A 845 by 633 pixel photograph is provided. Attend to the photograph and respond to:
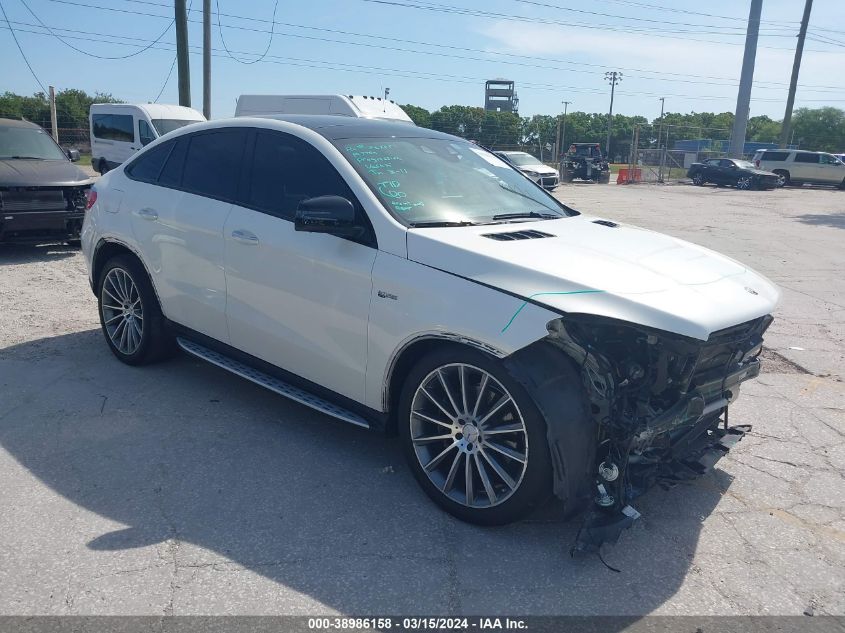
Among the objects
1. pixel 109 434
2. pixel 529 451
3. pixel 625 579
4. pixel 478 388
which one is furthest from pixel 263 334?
pixel 625 579

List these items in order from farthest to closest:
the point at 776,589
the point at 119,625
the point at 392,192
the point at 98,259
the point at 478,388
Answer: the point at 98,259, the point at 392,192, the point at 478,388, the point at 776,589, the point at 119,625

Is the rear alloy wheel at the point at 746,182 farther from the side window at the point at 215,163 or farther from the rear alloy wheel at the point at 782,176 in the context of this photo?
the side window at the point at 215,163

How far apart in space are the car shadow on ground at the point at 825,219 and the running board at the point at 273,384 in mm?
17044

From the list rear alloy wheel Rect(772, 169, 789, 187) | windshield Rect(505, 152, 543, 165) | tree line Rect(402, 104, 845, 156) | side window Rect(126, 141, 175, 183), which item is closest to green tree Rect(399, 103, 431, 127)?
tree line Rect(402, 104, 845, 156)

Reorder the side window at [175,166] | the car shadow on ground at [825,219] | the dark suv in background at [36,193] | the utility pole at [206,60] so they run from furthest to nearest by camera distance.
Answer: the utility pole at [206,60]
the car shadow on ground at [825,219]
the dark suv in background at [36,193]
the side window at [175,166]

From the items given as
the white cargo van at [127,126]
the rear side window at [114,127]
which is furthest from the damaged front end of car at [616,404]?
the rear side window at [114,127]

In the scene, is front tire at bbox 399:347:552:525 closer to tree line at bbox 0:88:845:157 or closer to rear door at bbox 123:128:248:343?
rear door at bbox 123:128:248:343

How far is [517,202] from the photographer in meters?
4.55

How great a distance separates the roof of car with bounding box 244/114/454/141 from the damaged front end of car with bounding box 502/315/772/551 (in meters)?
1.93

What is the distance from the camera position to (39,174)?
9.81m

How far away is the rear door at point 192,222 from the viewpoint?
461 centimetres

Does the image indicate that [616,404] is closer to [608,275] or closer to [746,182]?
[608,275]

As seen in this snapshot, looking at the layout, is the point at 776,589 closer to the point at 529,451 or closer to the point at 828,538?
the point at 828,538

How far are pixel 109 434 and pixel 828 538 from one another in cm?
398
